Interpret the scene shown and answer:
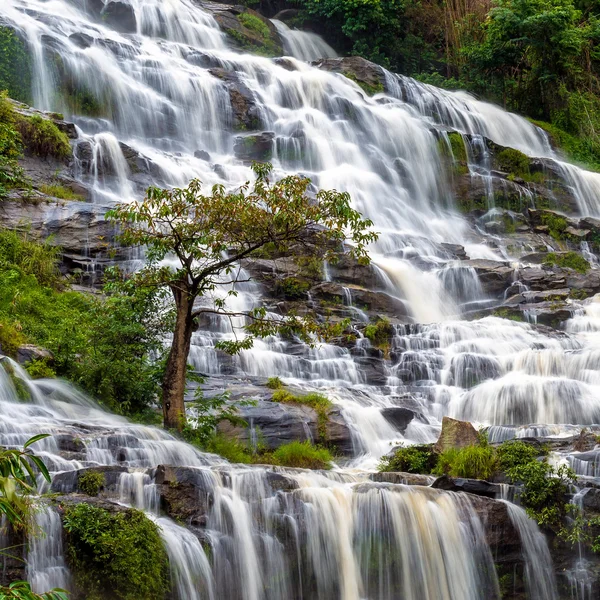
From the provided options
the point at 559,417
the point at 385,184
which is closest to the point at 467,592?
the point at 559,417

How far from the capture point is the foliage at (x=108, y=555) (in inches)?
330

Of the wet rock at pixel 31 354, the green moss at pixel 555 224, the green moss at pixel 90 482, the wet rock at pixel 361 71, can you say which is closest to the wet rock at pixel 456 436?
the green moss at pixel 90 482

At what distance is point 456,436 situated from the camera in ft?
45.5

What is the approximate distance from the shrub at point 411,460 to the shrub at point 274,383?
295 centimetres

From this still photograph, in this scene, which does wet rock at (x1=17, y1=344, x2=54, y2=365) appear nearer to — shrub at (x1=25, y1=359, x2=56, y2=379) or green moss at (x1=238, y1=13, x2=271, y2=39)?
shrub at (x1=25, y1=359, x2=56, y2=379)

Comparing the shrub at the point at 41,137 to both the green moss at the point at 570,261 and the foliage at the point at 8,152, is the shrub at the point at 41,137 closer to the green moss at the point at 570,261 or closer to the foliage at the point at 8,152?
the foliage at the point at 8,152

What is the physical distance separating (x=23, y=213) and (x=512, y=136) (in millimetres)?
23324

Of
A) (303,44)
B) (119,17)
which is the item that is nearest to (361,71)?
(303,44)

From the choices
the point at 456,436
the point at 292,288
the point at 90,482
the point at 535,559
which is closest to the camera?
the point at 90,482

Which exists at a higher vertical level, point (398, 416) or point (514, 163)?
point (514, 163)

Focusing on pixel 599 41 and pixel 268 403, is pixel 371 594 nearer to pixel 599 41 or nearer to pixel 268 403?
pixel 268 403

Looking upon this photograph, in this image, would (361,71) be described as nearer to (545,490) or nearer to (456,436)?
(456,436)

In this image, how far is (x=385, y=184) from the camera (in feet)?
100

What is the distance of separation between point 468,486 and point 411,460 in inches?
74.7
